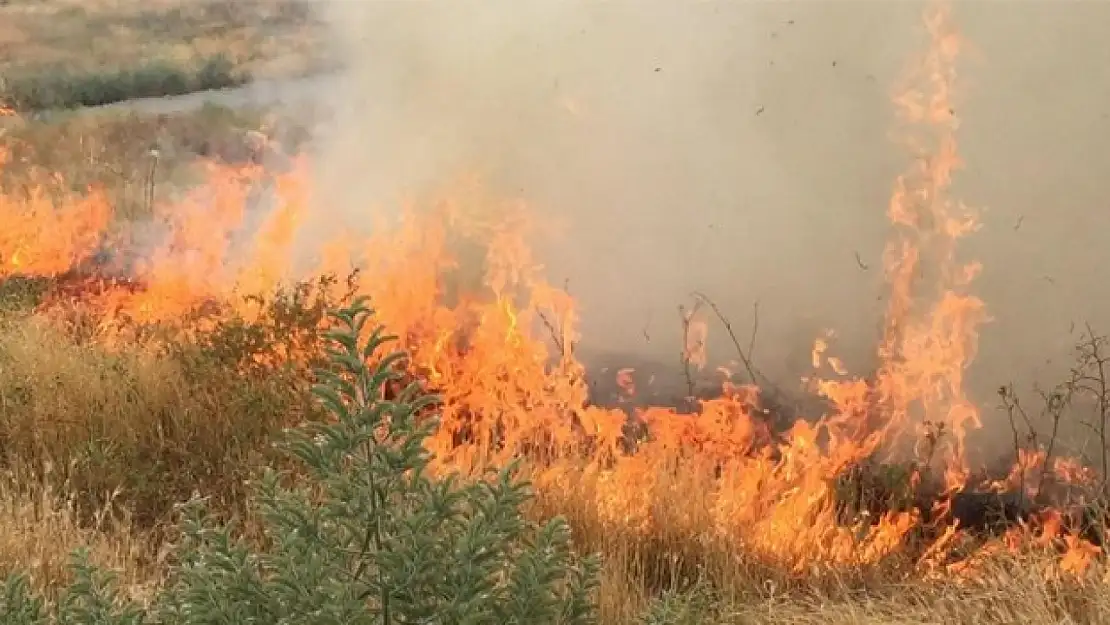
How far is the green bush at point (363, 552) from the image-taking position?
1646 millimetres

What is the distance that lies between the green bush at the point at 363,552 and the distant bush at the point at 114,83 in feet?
17.1

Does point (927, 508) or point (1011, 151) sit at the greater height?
point (1011, 151)

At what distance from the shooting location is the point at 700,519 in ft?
11.0

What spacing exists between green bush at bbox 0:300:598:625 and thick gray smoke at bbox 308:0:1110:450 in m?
3.27

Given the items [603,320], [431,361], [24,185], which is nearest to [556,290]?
[603,320]

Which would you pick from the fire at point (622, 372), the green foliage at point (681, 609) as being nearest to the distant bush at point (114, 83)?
the fire at point (622, 372)

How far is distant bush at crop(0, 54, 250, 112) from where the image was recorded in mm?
6508

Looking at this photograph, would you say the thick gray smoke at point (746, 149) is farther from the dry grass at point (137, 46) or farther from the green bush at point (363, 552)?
the green bush at point (363, 552)

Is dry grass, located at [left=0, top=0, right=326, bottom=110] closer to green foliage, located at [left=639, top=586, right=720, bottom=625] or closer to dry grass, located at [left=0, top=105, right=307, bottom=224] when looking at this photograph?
dry grass, located at [left=0, top=105, right=307, bottom=224]

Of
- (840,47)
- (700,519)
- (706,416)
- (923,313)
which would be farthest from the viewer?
(840,47)

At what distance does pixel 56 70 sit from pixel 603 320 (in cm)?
374

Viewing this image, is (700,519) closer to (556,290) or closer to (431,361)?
(431,361)

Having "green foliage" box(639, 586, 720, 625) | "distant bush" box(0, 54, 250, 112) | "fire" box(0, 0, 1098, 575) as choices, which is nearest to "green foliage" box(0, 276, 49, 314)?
"fire" box(0, 0, 1098, 575)

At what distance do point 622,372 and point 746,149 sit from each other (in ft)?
4.19
